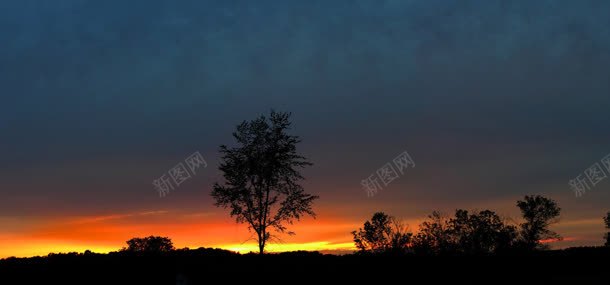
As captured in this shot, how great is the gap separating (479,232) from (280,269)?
5263cm

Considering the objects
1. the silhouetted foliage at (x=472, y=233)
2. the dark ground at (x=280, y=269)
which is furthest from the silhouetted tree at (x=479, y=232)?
the dark ground at (x=280, y=269)

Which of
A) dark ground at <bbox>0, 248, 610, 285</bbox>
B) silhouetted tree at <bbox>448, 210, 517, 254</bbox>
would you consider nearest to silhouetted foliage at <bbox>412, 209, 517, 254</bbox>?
silhouetted tree at <bbox>448, 210, 517, 254</bbox>

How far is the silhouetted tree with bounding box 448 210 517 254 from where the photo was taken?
72.6 metres

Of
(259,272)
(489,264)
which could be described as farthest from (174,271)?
(489,264)

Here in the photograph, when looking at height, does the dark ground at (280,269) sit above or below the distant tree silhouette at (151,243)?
below

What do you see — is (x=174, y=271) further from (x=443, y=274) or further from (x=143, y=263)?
(x=443, y=274)

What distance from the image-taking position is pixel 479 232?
243 ft

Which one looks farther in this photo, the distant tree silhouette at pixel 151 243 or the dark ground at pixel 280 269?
the distant tree silhouette at pixel 151 243

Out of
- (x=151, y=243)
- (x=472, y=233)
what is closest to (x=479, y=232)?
(x=472, y=233)

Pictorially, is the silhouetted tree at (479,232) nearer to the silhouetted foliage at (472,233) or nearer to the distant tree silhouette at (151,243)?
the silhouetted foliage at (472,233)

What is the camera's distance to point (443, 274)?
3083cm

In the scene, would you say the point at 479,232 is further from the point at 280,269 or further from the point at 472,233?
the point at 280,269

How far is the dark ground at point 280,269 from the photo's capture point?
89.2ft

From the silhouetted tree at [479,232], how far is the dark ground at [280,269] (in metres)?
38.9
